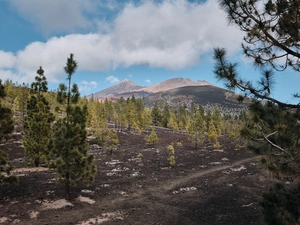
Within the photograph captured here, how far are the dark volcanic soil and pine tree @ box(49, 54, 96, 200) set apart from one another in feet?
8.78

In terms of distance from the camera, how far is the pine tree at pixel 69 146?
19672 millimetres

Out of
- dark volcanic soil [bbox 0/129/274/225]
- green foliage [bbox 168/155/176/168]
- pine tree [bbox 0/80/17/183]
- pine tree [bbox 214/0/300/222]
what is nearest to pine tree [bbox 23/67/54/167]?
dark volcanic soil [bbox 0/129/274/225]

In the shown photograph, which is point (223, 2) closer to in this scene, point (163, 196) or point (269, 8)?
point (269, 8)

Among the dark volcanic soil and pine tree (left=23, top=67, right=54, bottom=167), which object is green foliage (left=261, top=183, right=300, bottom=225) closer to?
the dark volcanic soil

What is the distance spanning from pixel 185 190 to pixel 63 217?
1290cm

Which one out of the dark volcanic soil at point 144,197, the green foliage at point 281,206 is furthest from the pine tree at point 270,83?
the dark volcanic soil at point 144,197

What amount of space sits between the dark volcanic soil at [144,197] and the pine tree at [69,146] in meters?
2.68

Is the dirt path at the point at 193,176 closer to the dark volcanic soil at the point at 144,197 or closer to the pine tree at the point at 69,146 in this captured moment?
the dark volcanic soil at the point at 144,197

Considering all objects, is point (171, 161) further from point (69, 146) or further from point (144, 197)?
point (69, 146)

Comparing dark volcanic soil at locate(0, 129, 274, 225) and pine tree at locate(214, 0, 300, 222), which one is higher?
pine tree at locate(214, 0, 300, 222)

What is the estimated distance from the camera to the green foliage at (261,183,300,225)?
8.71 metres

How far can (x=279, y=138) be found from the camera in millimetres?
7855

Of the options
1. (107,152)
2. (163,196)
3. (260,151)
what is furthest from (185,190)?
(107,152)

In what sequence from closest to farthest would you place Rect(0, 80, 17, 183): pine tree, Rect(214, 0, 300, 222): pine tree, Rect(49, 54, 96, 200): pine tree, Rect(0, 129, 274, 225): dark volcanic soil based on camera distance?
Rect(214, 0, 300, 222): pine tree → Rect(0, 129, 274, 225): dark volcanic soil → Rect(0, 80, 17, 183): pine tree → Rect(49, 54, 96, 200): pine tree
